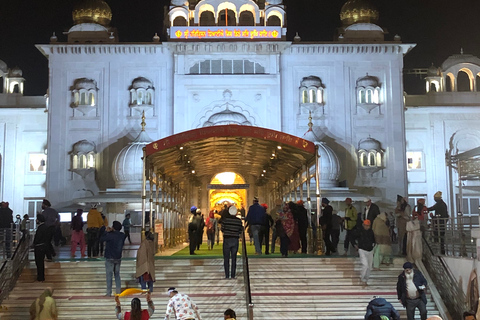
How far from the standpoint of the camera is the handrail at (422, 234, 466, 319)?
16.2m

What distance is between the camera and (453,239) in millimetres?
17203

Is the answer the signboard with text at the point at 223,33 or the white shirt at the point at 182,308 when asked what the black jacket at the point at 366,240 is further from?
the signboard with text at the point at 223,33

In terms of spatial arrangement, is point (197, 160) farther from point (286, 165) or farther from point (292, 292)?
point (292, 292)

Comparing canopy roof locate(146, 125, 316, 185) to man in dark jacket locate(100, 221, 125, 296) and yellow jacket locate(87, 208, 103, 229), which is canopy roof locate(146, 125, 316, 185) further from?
man in dark jacket locate(100, 221, 125, 296)

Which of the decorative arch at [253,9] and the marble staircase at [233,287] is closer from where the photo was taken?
the marble staircase at [233,287]

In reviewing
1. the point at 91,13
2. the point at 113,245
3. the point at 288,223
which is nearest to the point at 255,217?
the point at 288,223

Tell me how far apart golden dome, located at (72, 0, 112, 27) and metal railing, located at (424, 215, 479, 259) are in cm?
2790

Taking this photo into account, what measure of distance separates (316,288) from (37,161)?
29.6 m

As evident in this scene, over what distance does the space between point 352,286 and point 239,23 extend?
81.9ft

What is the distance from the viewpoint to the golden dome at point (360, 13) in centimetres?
4181

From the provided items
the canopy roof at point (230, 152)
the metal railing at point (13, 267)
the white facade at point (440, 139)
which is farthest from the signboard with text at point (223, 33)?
the metal railing at point (13, 267)

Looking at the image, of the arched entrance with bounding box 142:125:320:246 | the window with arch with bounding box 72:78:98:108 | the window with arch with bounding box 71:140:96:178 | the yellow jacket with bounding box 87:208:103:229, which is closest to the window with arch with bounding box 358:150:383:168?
the arched entrance with bounding box 142:125:320:246

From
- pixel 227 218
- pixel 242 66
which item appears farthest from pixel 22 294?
pixel 242 66

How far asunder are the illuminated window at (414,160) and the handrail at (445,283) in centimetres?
2418
